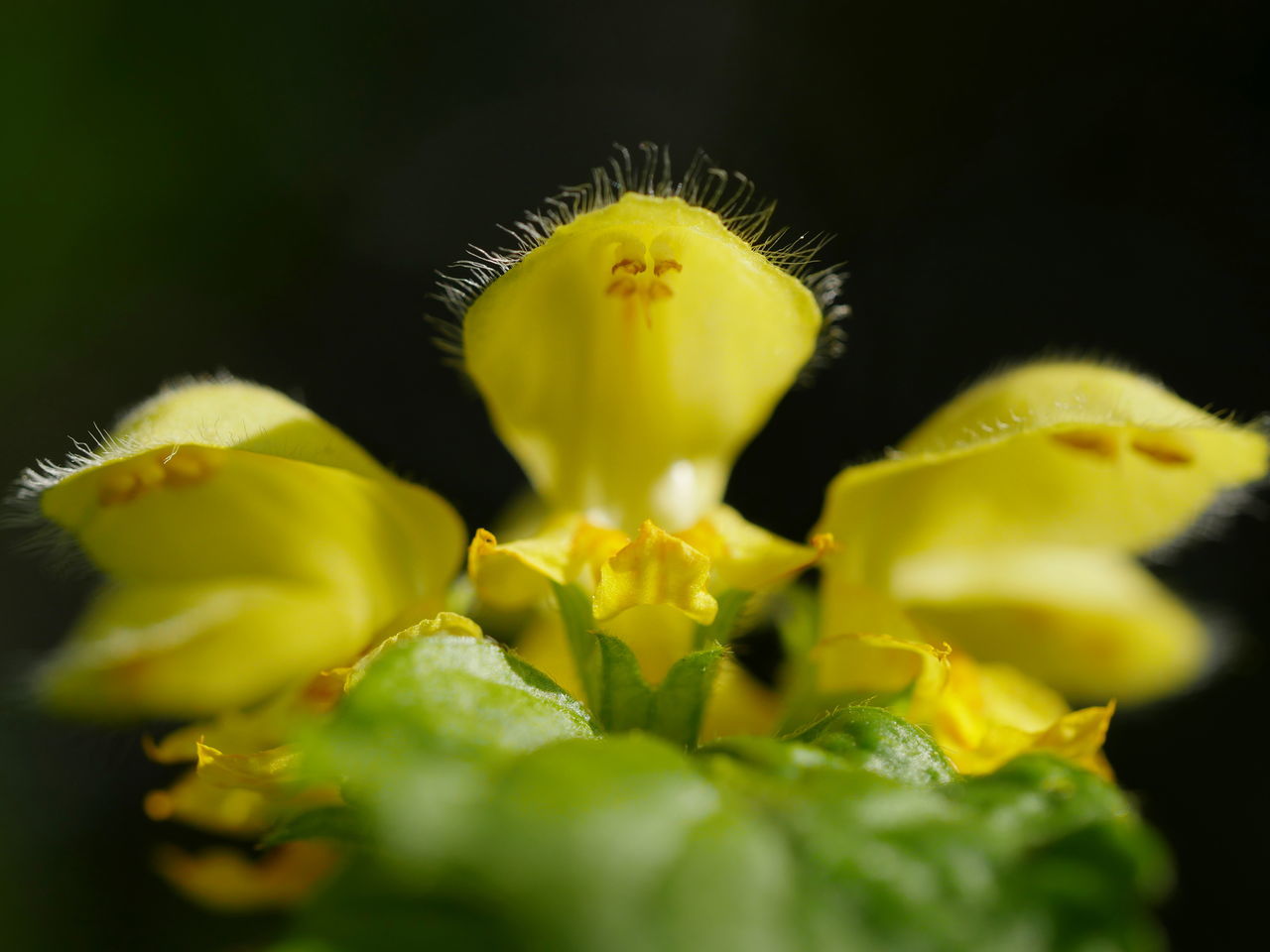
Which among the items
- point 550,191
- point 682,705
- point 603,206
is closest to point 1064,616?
point 682,705

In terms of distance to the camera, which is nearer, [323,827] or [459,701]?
[459,701]

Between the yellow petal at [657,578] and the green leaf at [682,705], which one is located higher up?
the yellow petal at [657,578]

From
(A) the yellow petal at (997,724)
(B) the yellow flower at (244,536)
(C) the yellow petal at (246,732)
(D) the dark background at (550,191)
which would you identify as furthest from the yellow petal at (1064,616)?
(D) the dark background at (550,191)

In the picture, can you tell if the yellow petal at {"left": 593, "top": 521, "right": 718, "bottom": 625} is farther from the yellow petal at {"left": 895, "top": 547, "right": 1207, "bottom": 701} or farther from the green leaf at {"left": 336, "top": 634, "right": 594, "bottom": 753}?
the yellow petal at {"left": 895, "top": 547, "right": 1207, "bottom": 701}

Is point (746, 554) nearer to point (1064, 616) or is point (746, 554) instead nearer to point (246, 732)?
point (246, 732)

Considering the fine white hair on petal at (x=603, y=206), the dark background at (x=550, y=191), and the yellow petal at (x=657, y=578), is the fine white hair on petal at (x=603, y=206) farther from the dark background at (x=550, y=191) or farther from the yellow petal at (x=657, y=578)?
the dark background at (x=550, y=191)

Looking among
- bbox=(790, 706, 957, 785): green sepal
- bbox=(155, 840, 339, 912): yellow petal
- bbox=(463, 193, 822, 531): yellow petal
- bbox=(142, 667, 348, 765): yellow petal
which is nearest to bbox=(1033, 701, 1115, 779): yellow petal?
bbox=(790, 706, 957, 785): green sepal

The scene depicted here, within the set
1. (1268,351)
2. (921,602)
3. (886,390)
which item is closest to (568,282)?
(921,602)
